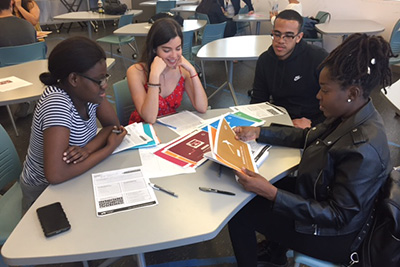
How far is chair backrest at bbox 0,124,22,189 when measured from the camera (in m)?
1.61

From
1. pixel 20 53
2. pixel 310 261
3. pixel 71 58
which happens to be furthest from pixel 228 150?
pixel 20 53

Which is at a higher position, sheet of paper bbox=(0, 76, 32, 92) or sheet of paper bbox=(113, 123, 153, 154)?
sheet of paper bbox=(0, 76, 32, 92)

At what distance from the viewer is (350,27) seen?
4.66m

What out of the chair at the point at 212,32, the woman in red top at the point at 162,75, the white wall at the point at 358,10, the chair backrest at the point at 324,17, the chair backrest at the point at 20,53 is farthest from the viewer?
the chair backrest at the point at 324,17

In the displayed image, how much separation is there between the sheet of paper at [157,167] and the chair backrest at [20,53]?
96.2 inches

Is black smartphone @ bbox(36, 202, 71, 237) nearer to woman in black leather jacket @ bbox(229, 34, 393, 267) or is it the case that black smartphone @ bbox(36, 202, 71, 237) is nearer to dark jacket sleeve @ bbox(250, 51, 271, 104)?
woman in black leather jacket @ bbox(229, 34, 393, 267)

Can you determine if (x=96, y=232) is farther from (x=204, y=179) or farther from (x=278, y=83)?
(x=278, y=83)

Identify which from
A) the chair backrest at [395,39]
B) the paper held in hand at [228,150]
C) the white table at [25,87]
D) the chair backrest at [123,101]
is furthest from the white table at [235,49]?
the paper held in hand at [228,150]

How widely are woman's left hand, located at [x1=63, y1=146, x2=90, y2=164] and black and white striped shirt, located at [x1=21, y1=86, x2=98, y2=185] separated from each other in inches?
3.9

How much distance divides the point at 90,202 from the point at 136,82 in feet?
3.32

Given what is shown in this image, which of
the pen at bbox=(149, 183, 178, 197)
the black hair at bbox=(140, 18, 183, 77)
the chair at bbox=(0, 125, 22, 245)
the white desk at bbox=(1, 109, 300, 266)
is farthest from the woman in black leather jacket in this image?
the chair at bbox=(0, 125, 22, 245)

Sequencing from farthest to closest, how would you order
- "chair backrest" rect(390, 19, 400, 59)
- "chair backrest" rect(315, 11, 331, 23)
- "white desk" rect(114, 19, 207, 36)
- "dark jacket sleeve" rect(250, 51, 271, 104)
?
1. "chair backrest" rect(315, 11, 331, 23)
2. "white desk" rect(114, 19, 207, 36)
3. "chair backrest" rect(390, 19, 400, 59)
4. "dark jacket sleeve" rect(250, 51, 271, 104)

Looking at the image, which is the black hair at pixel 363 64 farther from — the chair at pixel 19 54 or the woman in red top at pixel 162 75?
the chair at pixel 19 54

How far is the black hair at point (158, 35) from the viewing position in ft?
6.40
